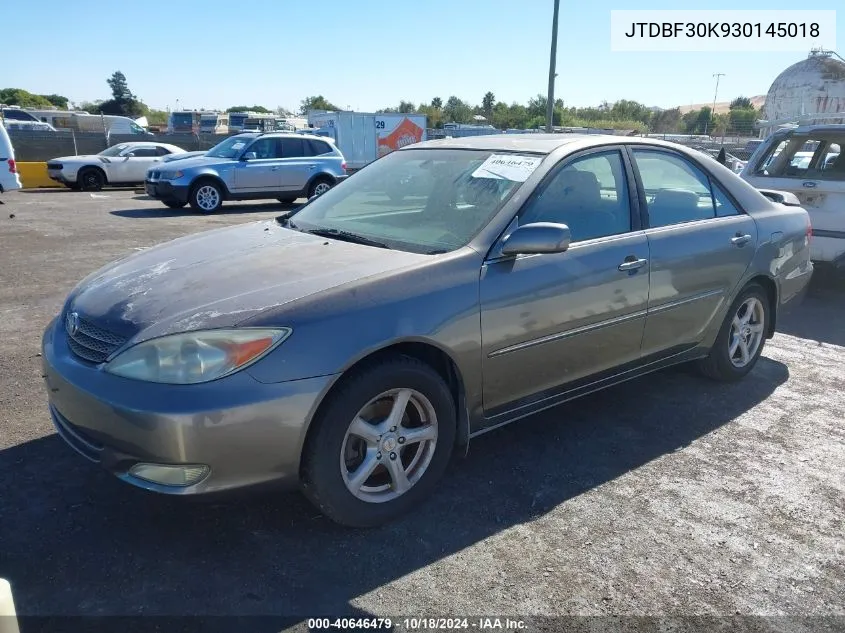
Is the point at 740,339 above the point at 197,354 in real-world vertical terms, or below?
below

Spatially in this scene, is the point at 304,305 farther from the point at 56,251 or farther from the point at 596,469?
the point at 56,251

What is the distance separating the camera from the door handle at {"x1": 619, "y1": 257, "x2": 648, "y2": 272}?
3.63 meters

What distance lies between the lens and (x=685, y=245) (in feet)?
13.1

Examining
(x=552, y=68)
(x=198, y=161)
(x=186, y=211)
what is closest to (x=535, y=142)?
(x=198, y=161)

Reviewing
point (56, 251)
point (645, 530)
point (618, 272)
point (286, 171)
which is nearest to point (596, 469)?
point (645, 530)

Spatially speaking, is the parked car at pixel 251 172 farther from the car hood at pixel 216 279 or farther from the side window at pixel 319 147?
the car hood at pixel 216 279

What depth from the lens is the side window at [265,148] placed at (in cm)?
1490

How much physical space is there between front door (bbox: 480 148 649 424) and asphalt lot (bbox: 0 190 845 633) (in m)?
0.48

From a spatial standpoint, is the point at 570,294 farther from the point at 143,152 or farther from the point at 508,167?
the point at 143,152

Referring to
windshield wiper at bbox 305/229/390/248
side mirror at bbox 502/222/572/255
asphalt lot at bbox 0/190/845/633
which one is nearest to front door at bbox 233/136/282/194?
asphalt lot at bbox 0/190/845/633

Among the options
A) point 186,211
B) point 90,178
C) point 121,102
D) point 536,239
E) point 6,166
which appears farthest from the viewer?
point 121,102

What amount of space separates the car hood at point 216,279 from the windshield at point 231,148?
11.9m

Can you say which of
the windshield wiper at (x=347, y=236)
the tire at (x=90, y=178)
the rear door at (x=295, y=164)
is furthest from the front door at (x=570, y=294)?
the tire at (x=90, y=178)

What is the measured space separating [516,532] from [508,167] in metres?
1.83
